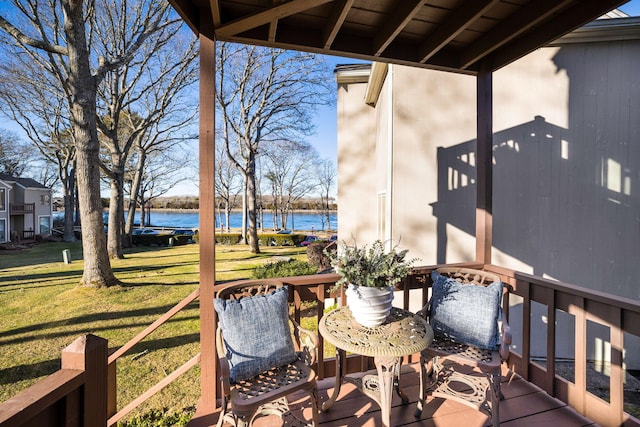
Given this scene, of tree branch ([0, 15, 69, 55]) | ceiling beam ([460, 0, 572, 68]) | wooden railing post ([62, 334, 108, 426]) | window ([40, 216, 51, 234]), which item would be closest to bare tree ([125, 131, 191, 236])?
window ([40, 216, 51, 234])

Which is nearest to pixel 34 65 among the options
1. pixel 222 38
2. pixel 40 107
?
pixel 40 107

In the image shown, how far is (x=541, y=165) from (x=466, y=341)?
10.5ft

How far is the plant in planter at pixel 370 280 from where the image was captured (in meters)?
1.99

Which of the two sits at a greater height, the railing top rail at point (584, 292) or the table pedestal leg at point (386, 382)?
the railing top rail at point (584, 292)

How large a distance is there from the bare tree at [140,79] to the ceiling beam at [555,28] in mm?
9032

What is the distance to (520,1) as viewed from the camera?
2.16 metres

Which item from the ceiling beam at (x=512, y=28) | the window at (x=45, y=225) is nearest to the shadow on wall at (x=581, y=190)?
the ceiling beam at (x=512, y=28)

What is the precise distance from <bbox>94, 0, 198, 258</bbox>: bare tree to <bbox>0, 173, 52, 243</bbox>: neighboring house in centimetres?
1038

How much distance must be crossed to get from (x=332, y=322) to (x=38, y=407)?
164cm

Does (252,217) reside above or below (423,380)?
above

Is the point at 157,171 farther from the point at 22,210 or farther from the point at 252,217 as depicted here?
the point at 252,217

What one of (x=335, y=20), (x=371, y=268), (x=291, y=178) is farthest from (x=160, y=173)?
(x=371, y=268)

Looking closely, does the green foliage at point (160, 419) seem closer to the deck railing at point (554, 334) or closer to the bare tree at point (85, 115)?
the deck railing at point (554, 334)

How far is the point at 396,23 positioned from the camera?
2199 mm
